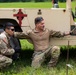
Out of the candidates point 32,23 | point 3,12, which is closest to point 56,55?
point 32,23

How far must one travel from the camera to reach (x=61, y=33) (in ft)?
25.2

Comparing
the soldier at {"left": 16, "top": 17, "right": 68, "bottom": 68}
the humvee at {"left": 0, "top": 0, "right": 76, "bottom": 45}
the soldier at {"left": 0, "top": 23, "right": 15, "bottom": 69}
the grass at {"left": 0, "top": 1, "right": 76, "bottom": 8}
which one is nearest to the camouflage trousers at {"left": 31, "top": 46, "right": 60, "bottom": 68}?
the soldier at {"left": 16, "top": 17, "right": 68, "bottom": 68}

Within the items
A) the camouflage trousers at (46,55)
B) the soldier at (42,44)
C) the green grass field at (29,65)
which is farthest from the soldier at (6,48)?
the camouflage trousers at (46,55)

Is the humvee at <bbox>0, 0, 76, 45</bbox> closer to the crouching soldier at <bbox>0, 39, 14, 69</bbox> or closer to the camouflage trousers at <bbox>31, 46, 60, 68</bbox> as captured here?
the camouflage trousers at <bbox>31, 46, 60, 68</bbox>

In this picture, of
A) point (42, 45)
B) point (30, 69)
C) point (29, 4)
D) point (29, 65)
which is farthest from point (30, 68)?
point (29, 4)

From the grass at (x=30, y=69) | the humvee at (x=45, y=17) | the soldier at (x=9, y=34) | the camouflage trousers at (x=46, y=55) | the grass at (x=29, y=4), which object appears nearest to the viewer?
the grass at (x=30, y=69)

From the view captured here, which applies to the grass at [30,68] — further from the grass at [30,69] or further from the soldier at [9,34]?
the soldier at [9,34]

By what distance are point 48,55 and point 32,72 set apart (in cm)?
73

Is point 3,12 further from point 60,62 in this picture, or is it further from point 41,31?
point 60,62

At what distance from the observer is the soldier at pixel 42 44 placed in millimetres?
7543

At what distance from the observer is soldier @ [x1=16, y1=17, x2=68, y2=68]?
7.54 m

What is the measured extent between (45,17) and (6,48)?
1061 millimetres

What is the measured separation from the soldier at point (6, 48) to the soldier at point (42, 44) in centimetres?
36

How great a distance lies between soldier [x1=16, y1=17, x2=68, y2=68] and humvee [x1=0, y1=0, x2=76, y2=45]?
164mm
